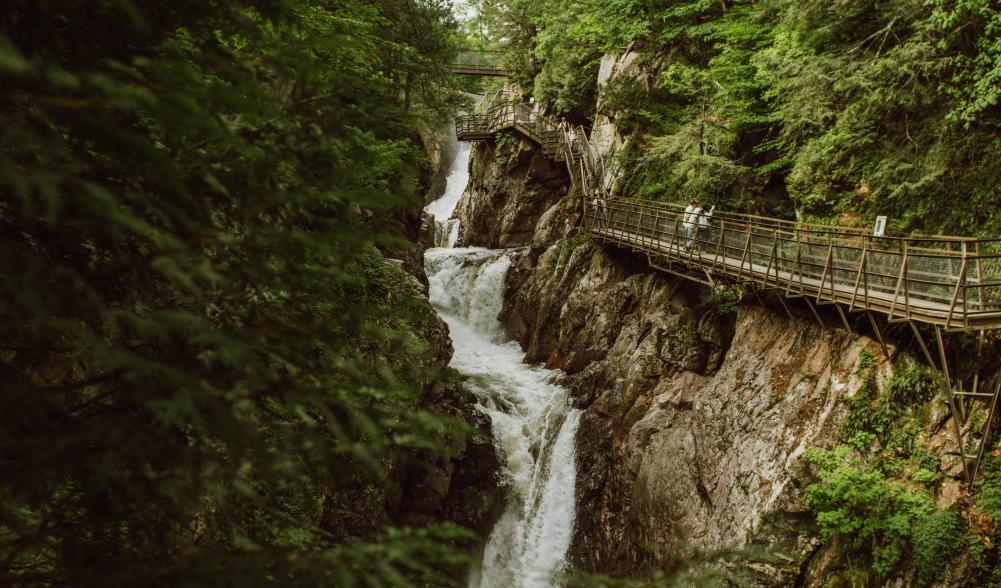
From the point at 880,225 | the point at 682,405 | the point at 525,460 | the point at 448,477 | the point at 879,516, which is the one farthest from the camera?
the point at 525,460

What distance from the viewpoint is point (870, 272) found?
8.12 metres

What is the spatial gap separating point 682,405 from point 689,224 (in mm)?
4738

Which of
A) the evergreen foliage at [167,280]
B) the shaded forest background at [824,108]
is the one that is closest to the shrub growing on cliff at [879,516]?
the shaded forest background at [824,108]

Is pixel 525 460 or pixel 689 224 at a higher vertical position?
pixel 689 224

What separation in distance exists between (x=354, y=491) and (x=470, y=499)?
473cm

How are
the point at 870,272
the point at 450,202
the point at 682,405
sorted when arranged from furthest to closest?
1. the point at 450,202
2. the point at 682,405
3. the point at 870,272

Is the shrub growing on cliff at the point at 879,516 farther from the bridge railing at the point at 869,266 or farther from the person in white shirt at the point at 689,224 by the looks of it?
the person in white shirt at the point at 689,224

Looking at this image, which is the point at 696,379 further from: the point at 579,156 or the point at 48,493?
the point at 579,156

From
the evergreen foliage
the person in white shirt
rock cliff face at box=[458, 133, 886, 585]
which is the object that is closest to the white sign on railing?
rock cliff face at box=[458, 133, 886, 585]

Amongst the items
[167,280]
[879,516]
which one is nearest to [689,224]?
[879,516]

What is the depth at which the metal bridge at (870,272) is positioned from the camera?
6.75 metres

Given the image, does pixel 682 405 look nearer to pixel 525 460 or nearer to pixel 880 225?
pixel 525 460

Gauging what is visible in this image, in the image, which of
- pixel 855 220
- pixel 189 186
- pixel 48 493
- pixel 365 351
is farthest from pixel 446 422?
pixel 855 220

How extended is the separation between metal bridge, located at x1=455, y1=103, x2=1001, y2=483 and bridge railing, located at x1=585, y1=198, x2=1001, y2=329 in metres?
0.01
